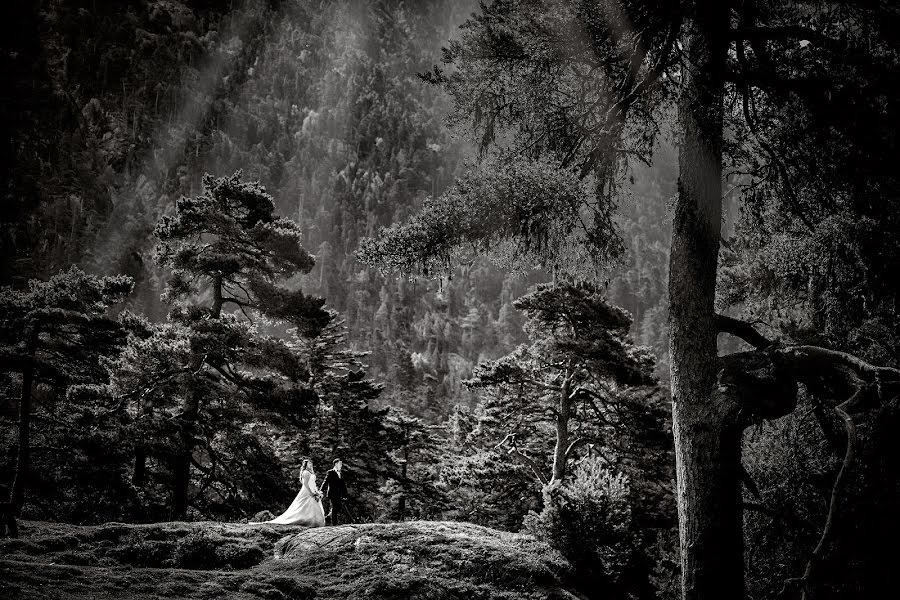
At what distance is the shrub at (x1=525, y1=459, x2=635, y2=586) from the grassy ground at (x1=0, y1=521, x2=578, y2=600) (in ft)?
0.98

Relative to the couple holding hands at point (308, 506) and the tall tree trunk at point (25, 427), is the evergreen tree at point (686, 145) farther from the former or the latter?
the tall tree trunk at point (25, 427)

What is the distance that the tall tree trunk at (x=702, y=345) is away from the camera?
3885 millimetres

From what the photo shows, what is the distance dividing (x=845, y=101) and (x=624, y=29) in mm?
2039

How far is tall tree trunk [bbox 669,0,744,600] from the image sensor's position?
388cm

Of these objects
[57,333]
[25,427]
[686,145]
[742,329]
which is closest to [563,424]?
[742,329]

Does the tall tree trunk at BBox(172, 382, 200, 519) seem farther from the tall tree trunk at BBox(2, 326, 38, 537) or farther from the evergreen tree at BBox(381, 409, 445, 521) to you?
the evergreen tree at BBox(381, 409, 445, 521)

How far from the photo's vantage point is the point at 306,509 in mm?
10109

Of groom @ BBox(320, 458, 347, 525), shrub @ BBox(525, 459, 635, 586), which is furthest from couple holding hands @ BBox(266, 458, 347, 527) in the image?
shrub @ BBox(525, 459, 635, 586)

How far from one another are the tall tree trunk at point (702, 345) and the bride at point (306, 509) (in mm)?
7785

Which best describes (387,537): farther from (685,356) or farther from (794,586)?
(794,586)

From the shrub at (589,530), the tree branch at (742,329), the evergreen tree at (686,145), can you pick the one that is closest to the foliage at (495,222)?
the evergreen tree at (686,145)

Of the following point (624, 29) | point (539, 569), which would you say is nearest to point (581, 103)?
point (624, 29)

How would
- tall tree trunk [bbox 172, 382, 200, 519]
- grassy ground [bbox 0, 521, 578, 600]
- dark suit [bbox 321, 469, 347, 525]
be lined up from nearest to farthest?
grassy ground [bbox 0, 521, 578, 600] < dark suit [bbox 321, 469, 347, 525] < tall tree trunk [bbox 172, 382, 200, 519]

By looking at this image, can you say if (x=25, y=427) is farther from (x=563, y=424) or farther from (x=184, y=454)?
(x=563, y=424)
